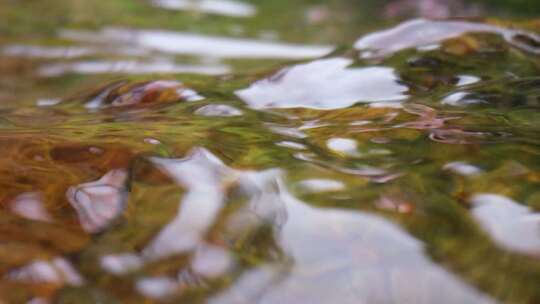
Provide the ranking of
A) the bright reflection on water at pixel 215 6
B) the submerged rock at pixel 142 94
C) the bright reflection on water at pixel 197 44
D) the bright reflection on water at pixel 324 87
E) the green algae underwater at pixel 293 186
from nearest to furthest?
the green algae underwater at pixel 293 186
the bright reflection on water at pixel 324 87
the submerged rock at pixel 142 94
the bright reflection on water at pixel 197 44
the bright reflection on water at pixel 215 6

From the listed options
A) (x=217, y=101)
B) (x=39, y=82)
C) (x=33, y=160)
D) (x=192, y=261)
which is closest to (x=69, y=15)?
(x=39, y=82)

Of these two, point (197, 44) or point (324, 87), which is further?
point (197, 44)

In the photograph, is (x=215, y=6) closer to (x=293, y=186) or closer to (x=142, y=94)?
(x=142, y=94)

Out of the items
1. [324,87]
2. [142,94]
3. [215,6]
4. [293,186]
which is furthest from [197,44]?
[293,186]

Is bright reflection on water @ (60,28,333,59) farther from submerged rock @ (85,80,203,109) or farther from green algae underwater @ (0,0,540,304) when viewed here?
green algae underwater @ (0,0,540,304)

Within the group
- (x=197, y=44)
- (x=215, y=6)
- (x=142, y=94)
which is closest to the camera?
(x=142, y=94)

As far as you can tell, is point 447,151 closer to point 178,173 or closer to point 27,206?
point 178,173

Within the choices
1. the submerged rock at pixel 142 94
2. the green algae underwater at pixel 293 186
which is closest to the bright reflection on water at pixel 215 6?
the submerged rock at pixel 142 94

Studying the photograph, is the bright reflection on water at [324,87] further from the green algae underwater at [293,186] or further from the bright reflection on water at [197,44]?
the bright reflection on water at [197,44]
